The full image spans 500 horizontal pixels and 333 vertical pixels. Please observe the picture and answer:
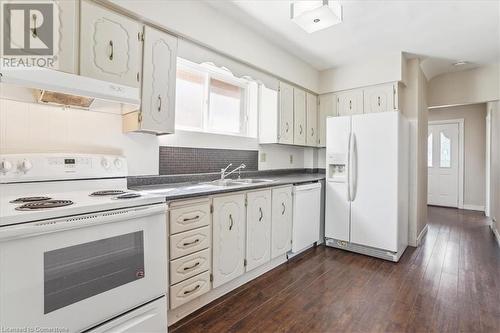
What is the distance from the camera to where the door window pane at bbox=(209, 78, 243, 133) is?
2994 millimetres

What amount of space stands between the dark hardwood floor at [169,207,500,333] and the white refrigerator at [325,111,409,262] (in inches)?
8.7

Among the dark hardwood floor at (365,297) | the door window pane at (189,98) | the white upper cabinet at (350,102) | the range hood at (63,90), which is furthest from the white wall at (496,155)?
the range hood at (63,90)

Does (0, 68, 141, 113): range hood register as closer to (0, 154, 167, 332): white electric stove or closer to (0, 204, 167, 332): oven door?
(0, 154, 167, 332): white electric stove

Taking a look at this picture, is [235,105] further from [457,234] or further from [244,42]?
[457,234]

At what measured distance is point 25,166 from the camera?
60.3 inches

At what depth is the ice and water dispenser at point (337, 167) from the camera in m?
3.24

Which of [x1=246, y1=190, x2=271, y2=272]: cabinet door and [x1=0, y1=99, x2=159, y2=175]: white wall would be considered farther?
[x1=246, y1=190, x2=271, y2=272]: cabinet door

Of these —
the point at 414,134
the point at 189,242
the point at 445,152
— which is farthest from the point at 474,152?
the point at 189,242

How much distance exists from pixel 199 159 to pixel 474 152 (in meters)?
6.20

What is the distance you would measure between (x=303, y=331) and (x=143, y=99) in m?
2.00

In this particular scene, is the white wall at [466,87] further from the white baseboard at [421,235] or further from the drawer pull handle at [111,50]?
the drawer pull handle at [111,50]

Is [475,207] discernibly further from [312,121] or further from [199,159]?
[199,159]

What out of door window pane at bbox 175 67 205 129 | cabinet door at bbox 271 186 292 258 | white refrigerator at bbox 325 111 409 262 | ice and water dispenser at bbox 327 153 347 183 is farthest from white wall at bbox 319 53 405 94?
door window pane at bbox 175 67 205 129

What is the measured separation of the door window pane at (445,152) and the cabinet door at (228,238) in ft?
19.5
